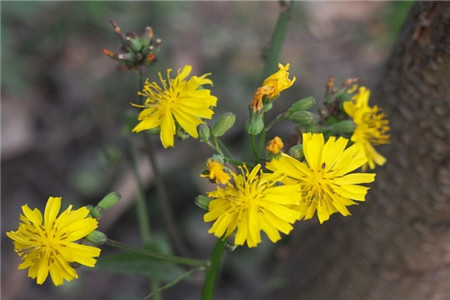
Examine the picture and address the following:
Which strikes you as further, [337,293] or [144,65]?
[337,293]

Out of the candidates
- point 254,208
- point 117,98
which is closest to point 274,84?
A: point 254,208

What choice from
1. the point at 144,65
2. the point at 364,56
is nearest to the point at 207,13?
the point at 364,56

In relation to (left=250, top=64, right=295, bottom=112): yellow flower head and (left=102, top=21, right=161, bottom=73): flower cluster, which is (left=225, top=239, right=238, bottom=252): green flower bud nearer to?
(left=250, top=64, right=295, bottom=112): yellow flower head

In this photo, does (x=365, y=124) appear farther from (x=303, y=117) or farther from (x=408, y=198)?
(x=408, y=198)

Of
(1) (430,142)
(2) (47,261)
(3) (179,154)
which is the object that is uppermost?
(3) (179,154)

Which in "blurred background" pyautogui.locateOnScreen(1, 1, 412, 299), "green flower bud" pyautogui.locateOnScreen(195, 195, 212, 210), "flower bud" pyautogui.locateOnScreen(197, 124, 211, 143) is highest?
"blurred background" pyautogui.locateOnScreen(1, 1, 412, 299)

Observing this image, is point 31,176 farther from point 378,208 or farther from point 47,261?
point 378,208

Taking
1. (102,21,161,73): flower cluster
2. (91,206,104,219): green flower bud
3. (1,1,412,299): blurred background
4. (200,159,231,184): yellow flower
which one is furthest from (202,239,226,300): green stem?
(1,1,412,299): blurred background
